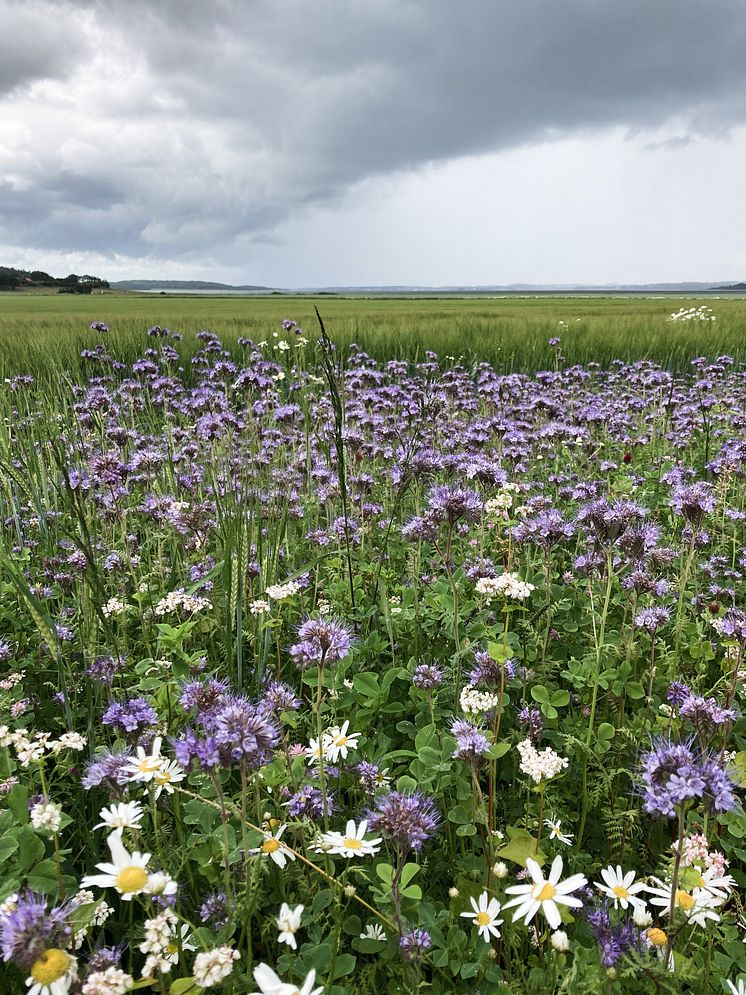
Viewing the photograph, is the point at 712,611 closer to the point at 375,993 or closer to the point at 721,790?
the point at 721,790

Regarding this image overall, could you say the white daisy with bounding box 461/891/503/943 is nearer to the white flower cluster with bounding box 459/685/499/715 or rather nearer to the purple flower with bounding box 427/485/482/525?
the white flower cluster with bounding box 459/685/499/715

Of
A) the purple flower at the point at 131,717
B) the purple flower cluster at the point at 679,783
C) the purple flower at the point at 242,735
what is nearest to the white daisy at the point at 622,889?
the purple flower cluster at the point at 679,783

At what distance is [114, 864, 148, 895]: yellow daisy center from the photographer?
120cm

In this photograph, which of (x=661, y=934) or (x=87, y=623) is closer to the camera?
(x=661, y=934)

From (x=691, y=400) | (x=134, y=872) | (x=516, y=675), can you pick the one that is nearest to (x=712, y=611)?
(x=516, y=675)

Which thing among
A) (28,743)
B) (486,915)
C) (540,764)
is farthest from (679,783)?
(28,743)

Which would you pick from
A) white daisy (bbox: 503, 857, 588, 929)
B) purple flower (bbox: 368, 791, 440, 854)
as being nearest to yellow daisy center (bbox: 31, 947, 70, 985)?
purple flower (bbox: 368, 791, 440, 854)

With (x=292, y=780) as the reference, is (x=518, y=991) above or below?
below

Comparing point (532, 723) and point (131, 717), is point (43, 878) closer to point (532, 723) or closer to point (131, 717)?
point (131, 717)

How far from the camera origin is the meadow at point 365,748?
55.6 inches

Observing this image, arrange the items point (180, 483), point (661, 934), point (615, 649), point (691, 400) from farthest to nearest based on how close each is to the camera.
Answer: point (691, 400)
point (180, 483)
point (615, 649)
point (661, 934)

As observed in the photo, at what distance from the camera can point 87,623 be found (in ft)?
7.79

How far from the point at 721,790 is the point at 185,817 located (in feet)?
4.81

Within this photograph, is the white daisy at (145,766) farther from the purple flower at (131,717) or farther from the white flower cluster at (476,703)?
the white flower cluster at (476,703)
